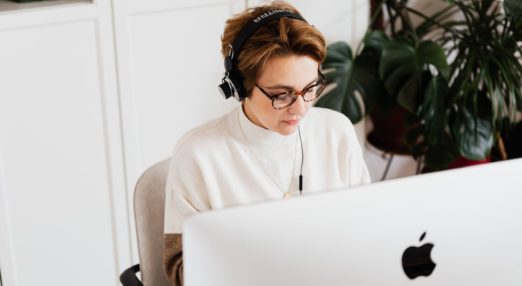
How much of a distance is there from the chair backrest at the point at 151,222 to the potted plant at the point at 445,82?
3.97 ft

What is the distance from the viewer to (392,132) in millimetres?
3352

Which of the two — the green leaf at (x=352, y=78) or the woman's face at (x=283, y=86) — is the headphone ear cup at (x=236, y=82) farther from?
the green leaf at (x=352, y=78)

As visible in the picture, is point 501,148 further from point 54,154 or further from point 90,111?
point 54,154

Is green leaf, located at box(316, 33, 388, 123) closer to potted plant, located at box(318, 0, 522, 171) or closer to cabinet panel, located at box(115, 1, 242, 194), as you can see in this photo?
potted plant, located at box(318, 0, 522, 171)

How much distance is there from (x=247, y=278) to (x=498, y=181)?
0.38m

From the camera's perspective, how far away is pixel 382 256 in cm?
110

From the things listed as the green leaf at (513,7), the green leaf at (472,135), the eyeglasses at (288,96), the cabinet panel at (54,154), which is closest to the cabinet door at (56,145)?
the cabinet panel at (54,154)

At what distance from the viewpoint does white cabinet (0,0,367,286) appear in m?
2.40

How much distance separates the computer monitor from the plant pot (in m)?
2.18

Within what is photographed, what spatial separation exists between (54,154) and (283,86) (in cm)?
116

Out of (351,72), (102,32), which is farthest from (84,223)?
(351,72)

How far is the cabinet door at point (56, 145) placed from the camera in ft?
7.79

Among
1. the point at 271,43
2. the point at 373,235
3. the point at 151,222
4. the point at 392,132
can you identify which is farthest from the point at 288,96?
the point at 392,132

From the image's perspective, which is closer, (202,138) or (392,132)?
(202,138)
